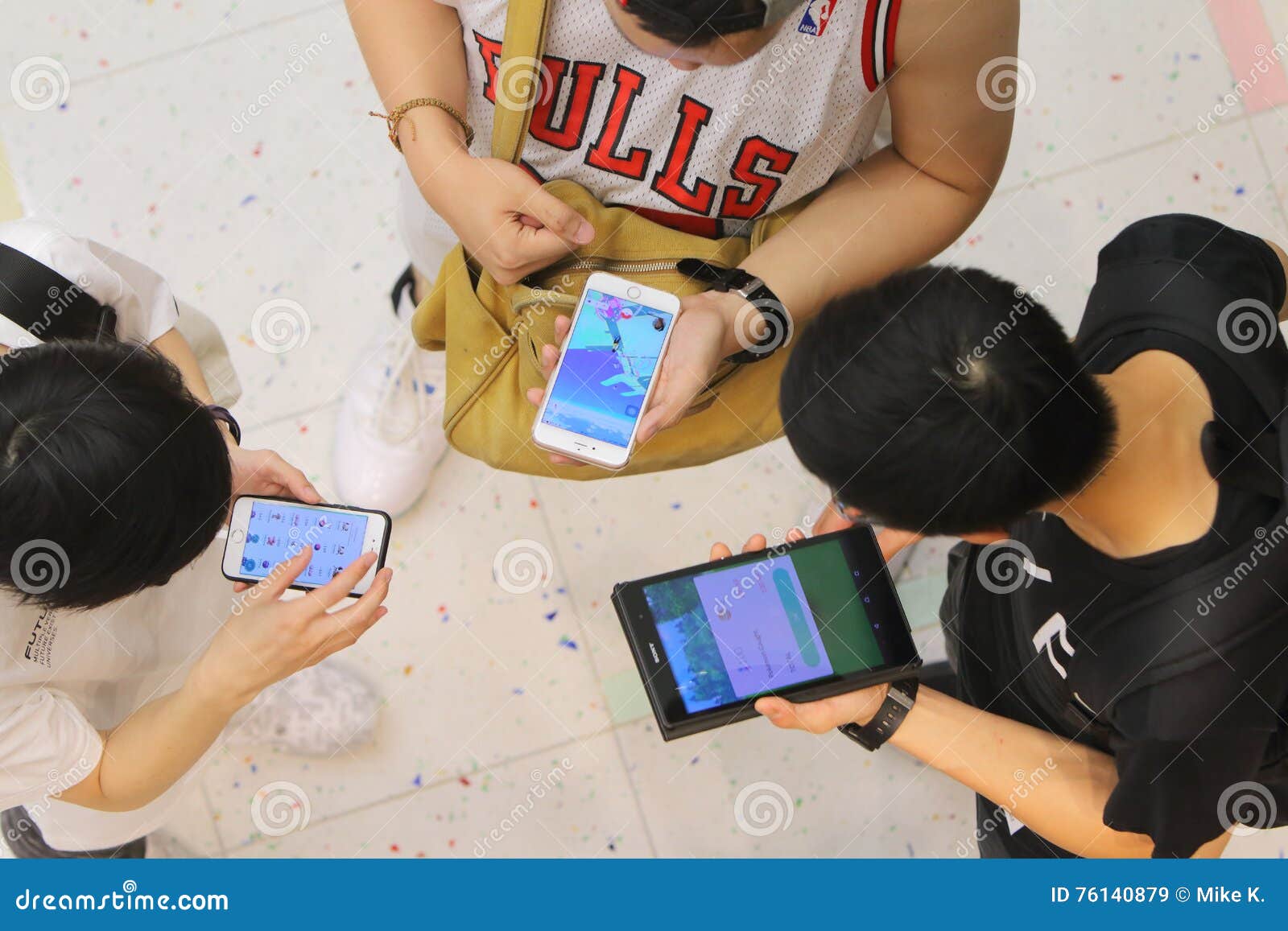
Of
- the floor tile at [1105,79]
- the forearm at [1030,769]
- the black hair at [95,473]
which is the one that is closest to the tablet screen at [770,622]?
the forearm at [1030,769]

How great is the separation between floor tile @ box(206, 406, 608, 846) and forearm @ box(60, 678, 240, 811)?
0.72 m

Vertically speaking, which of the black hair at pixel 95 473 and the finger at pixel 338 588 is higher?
the black hair at pixel 95 473

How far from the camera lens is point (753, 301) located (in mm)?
1245

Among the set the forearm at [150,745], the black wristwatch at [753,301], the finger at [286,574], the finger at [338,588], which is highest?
the black wristwatch at [753,301]

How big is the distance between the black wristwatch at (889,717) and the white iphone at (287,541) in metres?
0.73

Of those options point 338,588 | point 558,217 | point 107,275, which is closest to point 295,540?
point 338,588

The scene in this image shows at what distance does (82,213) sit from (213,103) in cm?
38

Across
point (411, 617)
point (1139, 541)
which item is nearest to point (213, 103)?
point (411, 617)

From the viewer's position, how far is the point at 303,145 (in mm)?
2168

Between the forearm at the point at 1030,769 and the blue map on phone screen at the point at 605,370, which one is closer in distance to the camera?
the forearm at the point at 1030,769

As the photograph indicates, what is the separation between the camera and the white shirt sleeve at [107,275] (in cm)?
119

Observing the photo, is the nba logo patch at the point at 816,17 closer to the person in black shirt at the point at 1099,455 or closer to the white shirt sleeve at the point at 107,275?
the person in black shirt at the point at 1099,455

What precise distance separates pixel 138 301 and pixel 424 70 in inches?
20.1

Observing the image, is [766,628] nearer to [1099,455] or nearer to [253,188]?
[1099,455]
